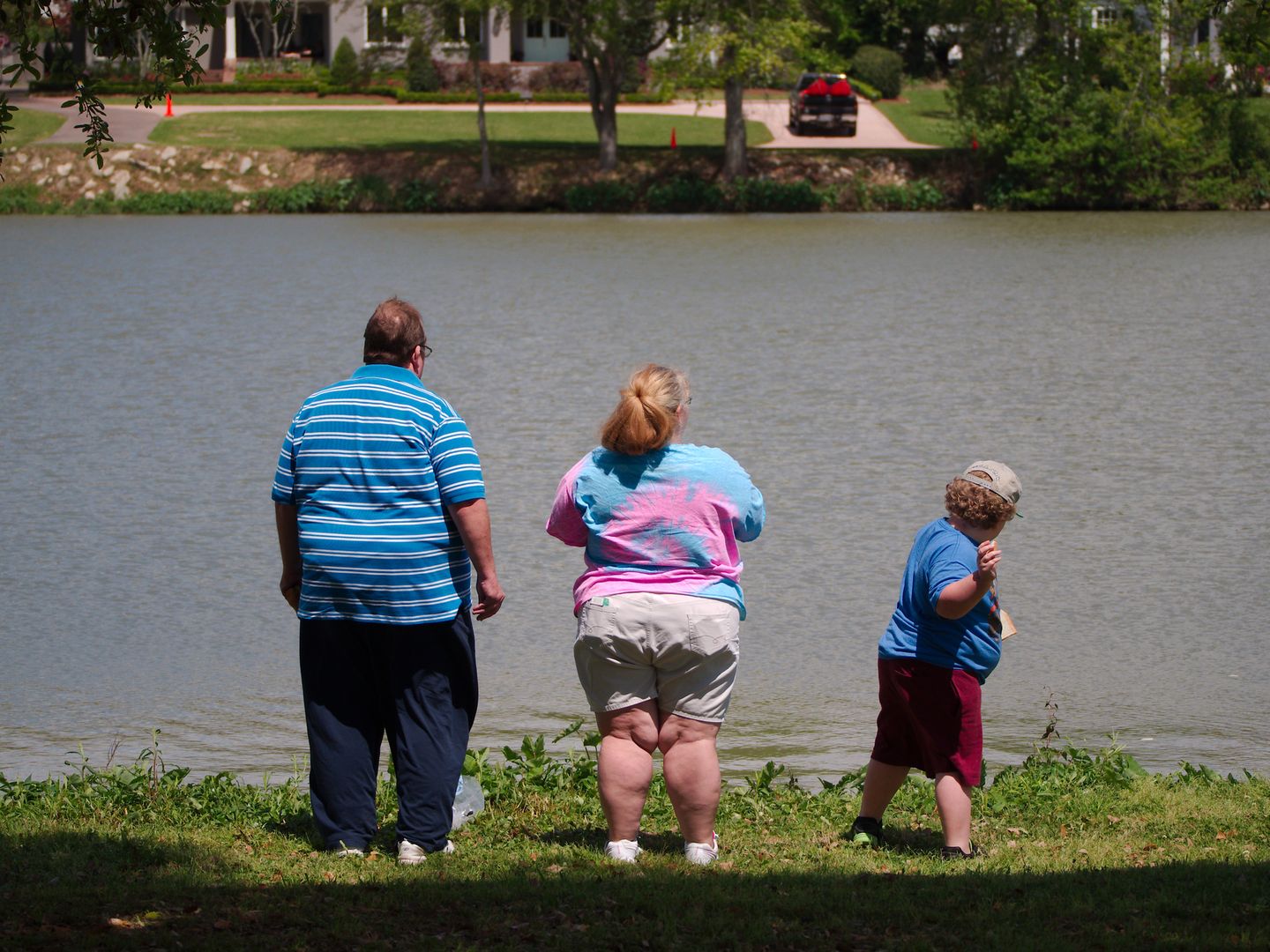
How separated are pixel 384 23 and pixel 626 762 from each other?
4148cm

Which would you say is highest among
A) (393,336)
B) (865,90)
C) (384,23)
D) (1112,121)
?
(384,23)

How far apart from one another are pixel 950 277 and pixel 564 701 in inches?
751

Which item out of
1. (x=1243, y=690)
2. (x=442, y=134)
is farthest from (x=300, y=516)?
(x=442, y=134)

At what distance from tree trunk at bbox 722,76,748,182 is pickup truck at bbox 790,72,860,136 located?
21.3ft

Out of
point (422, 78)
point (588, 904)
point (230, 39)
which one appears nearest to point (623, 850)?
point (588, 904)

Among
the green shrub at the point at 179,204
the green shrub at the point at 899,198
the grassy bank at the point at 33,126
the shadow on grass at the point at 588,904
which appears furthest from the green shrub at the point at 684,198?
the shadow on grass at the point at 588,904

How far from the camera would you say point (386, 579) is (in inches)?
201

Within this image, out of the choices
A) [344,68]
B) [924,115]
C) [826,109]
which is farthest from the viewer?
[344,68]

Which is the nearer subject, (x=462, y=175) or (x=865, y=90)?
(x=462, y=175)

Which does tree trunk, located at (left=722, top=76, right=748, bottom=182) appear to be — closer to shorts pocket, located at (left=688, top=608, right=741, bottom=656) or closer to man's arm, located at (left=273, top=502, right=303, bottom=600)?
man's arm, located at (left=273, top=502, right=303, bottom=600)

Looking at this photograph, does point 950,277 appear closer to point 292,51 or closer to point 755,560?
point 755,560

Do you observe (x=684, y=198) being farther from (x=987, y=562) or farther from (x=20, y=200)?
(x=987, y=562)

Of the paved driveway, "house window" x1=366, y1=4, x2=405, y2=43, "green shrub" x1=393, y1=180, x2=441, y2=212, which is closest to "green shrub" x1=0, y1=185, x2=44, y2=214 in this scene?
the paved driveway

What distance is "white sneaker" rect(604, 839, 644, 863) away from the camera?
5.22m
